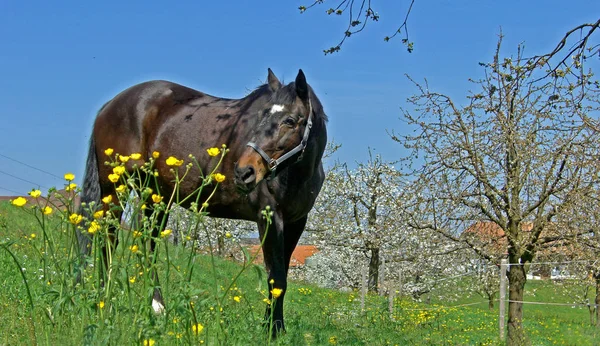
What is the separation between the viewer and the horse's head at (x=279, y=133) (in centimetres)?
519

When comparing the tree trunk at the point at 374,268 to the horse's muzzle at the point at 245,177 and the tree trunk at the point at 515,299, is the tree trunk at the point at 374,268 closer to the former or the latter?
the tree trunk at the point at 515,299

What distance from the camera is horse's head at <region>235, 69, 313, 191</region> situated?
5.19 meters

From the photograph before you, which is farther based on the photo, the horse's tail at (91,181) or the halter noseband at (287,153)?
the horse's tail at (91,181)

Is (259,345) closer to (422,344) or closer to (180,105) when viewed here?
(422,344)

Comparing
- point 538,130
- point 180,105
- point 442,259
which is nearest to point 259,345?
point 180,105

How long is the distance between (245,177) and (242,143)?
0.99 metres

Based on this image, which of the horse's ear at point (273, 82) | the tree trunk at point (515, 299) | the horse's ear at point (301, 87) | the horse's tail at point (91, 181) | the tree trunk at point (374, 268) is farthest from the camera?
the tree trunk at point (374, 268)

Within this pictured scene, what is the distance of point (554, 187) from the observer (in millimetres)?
11008

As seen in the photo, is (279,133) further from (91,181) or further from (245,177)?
(91,181)

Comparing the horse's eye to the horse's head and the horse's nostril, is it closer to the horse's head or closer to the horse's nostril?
the horse's head

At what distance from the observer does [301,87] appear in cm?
566

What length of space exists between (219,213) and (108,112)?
5.86ft

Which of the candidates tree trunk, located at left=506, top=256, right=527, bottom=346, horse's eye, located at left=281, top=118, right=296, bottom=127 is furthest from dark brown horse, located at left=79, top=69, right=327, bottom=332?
tree trunk, located at left=506, top=256, right=527, bottom=346

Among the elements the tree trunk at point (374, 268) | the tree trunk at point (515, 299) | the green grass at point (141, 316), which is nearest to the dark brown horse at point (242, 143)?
the green grass at point (141, 316)
